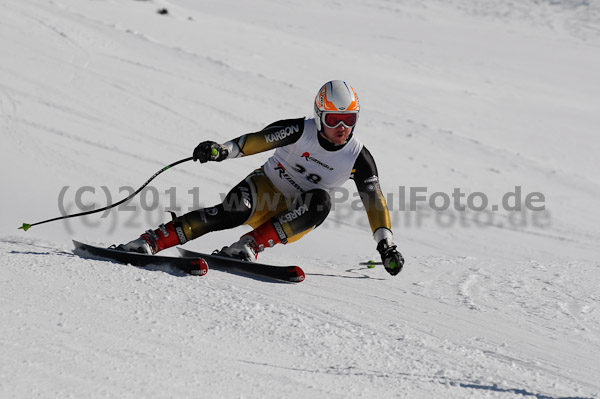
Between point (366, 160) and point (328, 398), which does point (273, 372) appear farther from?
point (366, 160)

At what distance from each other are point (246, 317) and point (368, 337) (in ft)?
2.03

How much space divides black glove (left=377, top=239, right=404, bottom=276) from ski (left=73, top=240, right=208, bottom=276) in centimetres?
117

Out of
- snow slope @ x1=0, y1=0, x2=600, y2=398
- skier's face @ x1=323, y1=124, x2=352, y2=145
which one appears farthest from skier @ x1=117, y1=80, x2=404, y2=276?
snow slope @ x1=0, y1=0, x2=600, y2=398

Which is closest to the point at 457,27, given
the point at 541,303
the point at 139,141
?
the point at 139,141

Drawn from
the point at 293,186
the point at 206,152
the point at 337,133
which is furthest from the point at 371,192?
the point at 206,152

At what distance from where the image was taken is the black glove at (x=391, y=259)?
168 inches

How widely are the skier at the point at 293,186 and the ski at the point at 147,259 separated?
0.43 feet

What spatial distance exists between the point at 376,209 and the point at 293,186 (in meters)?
0.67

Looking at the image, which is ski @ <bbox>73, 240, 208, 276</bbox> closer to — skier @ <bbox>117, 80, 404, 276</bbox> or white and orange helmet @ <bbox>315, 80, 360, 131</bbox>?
skier @ <bbox>117, 80, 404, 276</bbox>

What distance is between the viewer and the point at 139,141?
8516 mm

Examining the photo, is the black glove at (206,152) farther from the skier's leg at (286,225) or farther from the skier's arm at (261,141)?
the skier's leg at (286,225)

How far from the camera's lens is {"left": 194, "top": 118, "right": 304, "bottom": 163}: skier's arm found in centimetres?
452

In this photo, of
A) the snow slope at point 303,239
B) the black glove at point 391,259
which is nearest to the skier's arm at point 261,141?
the snow slope at point 303,239

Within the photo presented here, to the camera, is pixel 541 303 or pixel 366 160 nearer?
pixel 541 303
